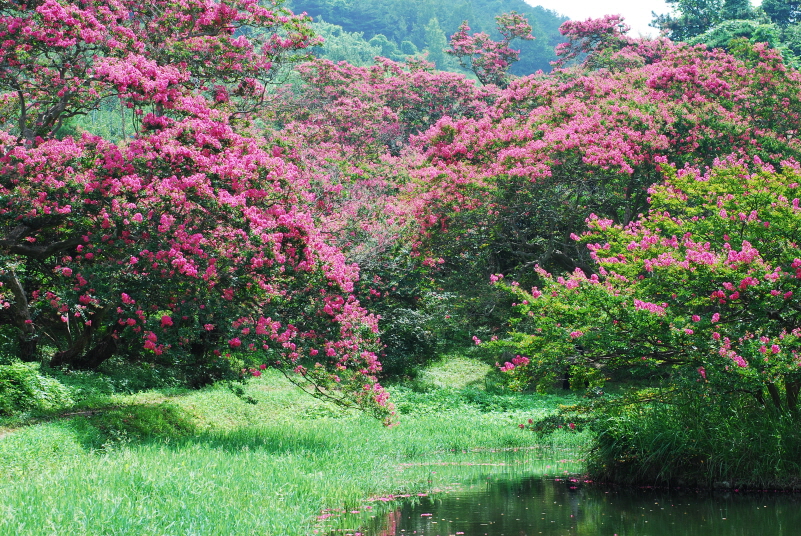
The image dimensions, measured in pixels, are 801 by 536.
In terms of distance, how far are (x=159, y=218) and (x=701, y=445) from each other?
9.70 meters

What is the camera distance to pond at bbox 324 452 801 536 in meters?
9.16

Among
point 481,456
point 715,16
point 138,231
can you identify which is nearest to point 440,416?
point 481,456

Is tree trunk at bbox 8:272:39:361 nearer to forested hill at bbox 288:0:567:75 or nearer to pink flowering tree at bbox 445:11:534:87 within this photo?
pink flowering tree at bbox 445:11:534:87

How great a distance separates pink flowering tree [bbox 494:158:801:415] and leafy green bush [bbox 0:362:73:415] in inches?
348

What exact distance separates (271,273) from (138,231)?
8.00 feet

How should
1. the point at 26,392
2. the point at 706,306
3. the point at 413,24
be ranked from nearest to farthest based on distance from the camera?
the point at 706,306 → the point at 26,392 → the point at 413,24

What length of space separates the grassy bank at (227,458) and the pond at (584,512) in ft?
2.62

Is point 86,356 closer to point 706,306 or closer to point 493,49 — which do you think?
point 706,306

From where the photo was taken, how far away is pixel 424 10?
12056 centimetres

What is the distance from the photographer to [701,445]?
11516 millimetres

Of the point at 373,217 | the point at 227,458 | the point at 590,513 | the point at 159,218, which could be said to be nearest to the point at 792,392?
the point at 590,513

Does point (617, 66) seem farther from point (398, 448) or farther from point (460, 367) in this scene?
point (398, 448)

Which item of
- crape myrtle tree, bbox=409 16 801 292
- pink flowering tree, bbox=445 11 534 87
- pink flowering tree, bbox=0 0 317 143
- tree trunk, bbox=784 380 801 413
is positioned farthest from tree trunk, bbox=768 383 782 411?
pink flowering tree, bbox=445 11 534 87

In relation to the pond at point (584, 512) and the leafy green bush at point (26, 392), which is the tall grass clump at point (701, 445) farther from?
the leafy green bush at point (26, 392)
